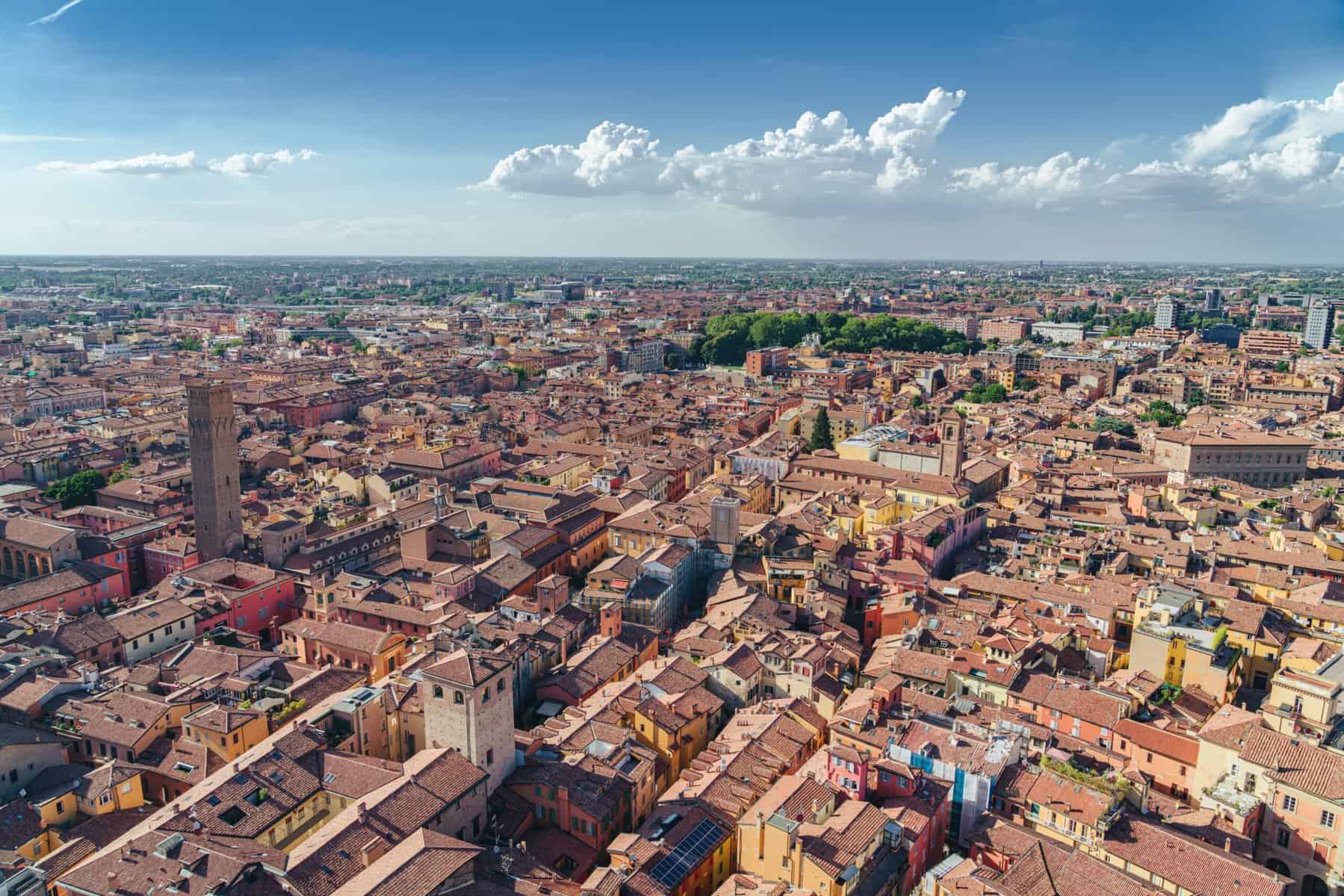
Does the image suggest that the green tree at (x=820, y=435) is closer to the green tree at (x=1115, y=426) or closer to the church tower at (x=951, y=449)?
the church tower at (x=951, y=449)

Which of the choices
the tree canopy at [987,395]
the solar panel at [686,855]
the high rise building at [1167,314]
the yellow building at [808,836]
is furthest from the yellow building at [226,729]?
the high rise building at [1167,314]

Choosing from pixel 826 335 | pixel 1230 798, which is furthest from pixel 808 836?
pixel 826 335

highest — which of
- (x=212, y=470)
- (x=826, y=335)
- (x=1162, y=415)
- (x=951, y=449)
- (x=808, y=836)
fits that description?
(x=826, y=335)

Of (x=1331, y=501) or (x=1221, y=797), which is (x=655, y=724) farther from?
(x=1331, y=501)

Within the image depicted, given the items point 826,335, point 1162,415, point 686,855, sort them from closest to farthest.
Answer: point 686,855
point 1162,415
point 826,335

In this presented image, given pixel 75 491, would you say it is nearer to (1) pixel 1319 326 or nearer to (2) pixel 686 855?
(2) pixel 686 855

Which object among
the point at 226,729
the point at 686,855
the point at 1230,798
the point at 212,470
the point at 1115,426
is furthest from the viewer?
the point at 1115,426

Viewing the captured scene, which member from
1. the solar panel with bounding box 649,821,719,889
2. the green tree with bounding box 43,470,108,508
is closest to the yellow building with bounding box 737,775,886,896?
the solar panel with bounding box 649,821,719,889
